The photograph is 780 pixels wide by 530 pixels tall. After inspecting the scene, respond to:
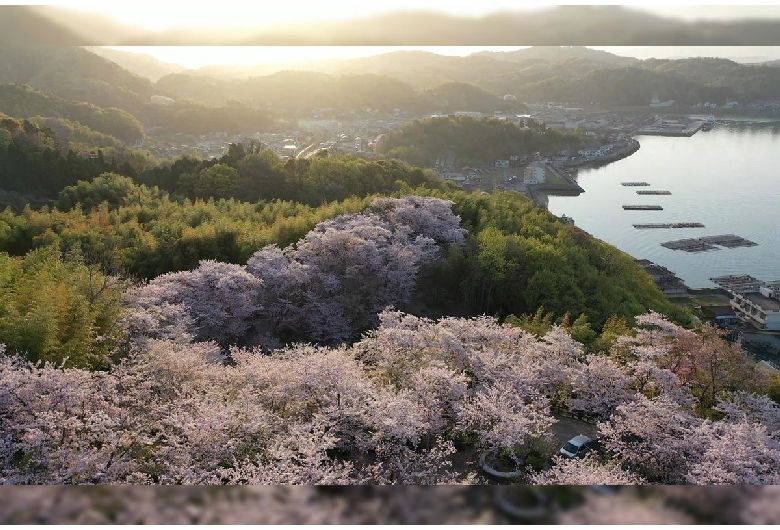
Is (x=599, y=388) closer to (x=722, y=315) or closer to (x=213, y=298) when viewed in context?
(x=213, y=298)

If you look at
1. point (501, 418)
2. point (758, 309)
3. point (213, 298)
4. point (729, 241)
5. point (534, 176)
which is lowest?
point (758, 309)

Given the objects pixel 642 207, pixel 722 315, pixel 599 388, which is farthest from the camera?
pixel 642 207

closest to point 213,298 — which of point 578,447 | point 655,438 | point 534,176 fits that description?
point 578,447

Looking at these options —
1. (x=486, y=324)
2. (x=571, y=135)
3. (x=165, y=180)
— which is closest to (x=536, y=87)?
(x=571, y=135)

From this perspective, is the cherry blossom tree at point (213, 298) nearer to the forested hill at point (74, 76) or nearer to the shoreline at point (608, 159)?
the forested hill at point (74, 76)

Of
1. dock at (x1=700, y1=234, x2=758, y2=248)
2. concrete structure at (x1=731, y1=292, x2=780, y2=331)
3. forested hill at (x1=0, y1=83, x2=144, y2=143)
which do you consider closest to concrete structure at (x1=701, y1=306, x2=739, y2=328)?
concrete structure at (x1=731, y1=292, x2=780, y2=331)

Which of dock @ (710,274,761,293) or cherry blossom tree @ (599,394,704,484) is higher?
cherry blossom tree @ (599,394,704,484)

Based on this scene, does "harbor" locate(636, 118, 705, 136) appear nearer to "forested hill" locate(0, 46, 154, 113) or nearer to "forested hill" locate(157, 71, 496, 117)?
"forested hill" locate(157, 71, 496, 117)
